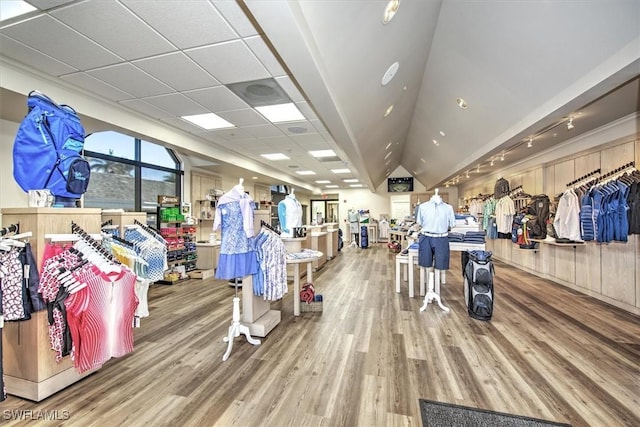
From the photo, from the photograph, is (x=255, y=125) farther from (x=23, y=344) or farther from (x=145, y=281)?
(x=23, y=344)

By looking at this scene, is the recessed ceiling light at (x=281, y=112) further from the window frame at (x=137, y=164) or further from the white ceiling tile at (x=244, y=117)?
the window frame at (x=137, y=164)

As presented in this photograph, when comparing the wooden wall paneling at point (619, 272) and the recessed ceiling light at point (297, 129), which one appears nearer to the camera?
the wooden wall paneling at point (619, 272)

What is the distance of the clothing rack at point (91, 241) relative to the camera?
2152 mm

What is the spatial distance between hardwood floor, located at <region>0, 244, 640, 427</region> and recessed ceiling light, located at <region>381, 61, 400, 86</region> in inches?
133

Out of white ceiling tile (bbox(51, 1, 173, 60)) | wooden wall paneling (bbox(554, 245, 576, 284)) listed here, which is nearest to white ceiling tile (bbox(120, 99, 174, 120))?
white ceiling tile (bbox(51, 1, 173, 60))

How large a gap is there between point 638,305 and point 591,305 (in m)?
0.51

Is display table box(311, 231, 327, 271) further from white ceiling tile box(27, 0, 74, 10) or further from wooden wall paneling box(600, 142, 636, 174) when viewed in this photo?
white ceiling tile box(27, 0, 74, 10)

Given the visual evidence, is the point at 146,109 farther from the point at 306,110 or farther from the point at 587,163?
the point at 587,163

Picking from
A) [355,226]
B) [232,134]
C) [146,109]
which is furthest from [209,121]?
[355,226]

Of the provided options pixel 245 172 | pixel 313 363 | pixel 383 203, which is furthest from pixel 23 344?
pixel 383 203

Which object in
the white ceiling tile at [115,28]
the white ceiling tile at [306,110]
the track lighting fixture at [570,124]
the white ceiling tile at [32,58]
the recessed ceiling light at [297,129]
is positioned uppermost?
the white ceiling tile at [306,110]

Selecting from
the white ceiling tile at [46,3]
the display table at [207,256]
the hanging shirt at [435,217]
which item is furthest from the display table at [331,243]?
the white ceiling tile at [46,3]

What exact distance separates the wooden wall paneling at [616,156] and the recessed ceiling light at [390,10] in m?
3.86

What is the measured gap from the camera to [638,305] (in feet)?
12.4
